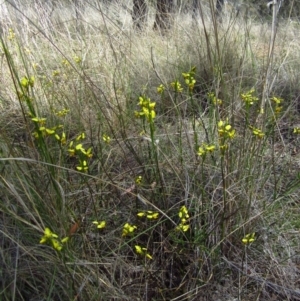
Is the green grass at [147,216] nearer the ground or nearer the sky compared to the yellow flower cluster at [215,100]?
nearer the ground

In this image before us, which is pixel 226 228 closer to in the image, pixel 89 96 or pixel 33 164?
pixel 33 164

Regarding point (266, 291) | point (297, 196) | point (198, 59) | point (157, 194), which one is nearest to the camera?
point (266, 291)

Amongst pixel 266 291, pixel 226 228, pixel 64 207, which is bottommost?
pixel 266 291

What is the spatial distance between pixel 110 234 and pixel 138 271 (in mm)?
121

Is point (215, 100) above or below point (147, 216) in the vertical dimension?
above

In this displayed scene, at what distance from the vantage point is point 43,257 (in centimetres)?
89

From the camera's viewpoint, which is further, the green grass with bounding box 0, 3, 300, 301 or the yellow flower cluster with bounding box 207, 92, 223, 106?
the yellow flower cluster with bounding box 207, 92, 223, 106

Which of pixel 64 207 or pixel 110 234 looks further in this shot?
pixel 110 234

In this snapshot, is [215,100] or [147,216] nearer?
[147,216]

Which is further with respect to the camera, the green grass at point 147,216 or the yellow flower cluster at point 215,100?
the yellow flower cluster at point 215,100

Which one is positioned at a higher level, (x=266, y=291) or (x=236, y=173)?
(x=236, y=173)

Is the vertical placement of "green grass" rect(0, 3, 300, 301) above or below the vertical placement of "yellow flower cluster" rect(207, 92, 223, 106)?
below

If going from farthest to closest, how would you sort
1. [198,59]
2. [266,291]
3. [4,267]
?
[198,59] → [266,291] → [4,267]

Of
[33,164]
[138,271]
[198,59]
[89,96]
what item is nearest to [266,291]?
[138,271]
